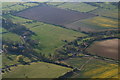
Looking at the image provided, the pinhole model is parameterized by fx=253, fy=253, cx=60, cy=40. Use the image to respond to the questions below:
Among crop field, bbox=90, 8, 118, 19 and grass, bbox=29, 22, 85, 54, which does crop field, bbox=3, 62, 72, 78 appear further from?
crop field, bbox=90, 8, 118, 19

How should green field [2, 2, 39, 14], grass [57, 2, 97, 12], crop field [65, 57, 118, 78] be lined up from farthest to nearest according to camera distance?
grass [57, 2, 97, 12] < green field [2, 2, 39, 14] < crop field [65, 57, 118, 78]

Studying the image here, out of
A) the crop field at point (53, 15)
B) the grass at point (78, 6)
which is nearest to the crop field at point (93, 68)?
the crop field at point (53, 15)

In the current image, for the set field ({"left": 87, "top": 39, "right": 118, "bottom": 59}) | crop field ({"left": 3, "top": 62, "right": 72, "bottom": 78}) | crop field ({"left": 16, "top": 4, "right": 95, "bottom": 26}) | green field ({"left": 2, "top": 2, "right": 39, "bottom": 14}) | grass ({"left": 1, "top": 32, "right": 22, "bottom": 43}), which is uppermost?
→ green field ({"left": 2, "top": 2, "right": 39, "bottom": 14})

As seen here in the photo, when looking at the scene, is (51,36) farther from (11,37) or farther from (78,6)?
(78,6)

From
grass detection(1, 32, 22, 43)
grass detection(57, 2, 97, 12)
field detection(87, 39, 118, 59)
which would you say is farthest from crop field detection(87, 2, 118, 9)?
grass detection(1, 32, 22, 43)

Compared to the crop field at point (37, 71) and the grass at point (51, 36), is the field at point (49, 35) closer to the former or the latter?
the grass at point (51, 36)

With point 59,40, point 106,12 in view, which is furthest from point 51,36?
point 106,12
